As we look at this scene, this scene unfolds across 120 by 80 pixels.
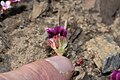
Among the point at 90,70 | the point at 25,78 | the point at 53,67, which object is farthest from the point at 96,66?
the point at 25,78

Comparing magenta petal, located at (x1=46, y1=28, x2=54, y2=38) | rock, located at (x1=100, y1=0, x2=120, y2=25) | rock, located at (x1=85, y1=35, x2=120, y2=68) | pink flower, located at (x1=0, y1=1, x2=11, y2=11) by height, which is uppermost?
pink flower, located at (x1=0, y1=1, x2=11, y2=11)

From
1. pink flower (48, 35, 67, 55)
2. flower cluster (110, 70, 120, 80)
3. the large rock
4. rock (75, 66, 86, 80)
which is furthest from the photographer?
the large rock

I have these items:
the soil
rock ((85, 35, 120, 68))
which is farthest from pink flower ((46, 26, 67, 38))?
rock ((85, 35, 120, 68))

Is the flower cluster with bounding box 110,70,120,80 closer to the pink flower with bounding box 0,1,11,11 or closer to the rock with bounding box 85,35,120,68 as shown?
the rock with bounding box 85,35,120,68

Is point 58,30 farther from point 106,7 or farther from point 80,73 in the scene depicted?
point 106,7

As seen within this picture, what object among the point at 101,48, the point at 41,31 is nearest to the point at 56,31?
the point at 41,31

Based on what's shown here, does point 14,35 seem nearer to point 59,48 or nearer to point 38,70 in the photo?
point 59,48
